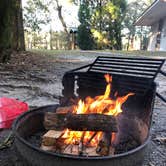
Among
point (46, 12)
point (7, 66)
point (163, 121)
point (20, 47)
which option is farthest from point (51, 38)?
point (163, 121)

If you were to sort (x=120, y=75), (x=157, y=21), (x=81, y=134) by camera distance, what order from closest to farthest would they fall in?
(x=81, y=134)
(x=120, y=75)
(x=157, y=21)

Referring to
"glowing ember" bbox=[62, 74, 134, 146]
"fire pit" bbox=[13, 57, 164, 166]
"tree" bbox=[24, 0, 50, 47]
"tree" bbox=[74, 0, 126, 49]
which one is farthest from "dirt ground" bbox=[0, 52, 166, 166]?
"tree" bbox=[24, 0, 50, 47]

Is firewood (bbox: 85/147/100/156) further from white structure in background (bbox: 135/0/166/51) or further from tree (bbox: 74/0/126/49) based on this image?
tree (bbox: 74/0/126/49)

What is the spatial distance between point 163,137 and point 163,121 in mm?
496

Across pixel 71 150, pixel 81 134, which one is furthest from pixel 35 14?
pixel 71 150

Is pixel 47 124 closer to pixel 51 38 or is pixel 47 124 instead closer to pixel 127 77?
pixel 127 77

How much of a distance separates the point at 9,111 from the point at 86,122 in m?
1.14

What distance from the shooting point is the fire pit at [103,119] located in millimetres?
1695

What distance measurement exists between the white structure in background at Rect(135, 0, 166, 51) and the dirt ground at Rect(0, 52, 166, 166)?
1046cm

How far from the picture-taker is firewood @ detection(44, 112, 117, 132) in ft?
6.20

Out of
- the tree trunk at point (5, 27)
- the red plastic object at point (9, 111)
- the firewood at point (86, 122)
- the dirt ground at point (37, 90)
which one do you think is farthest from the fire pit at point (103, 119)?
the tree trunk at point (5, 27)

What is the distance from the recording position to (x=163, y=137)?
8.77 feet

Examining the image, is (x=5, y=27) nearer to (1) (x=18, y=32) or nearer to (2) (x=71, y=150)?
(1) (x=18, y=32)

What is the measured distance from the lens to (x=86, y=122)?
193 cm
